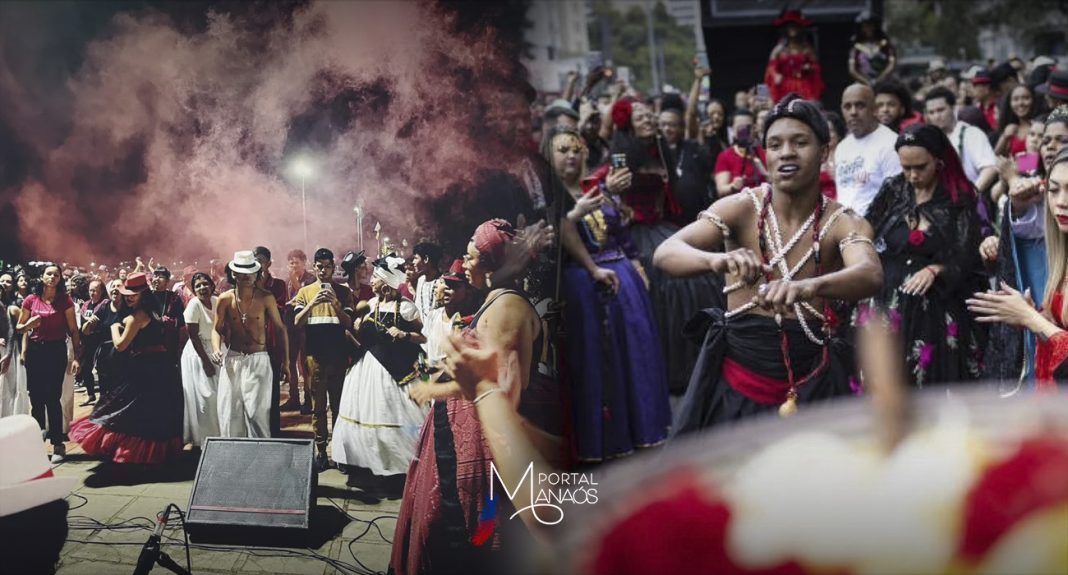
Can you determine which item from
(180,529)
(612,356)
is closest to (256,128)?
(180,529)

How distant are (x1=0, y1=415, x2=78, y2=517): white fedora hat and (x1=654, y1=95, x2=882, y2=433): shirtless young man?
1.89 meters

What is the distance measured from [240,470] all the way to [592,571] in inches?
93.8

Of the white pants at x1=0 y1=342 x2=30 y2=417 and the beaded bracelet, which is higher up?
the white pants at x1=0 y1=342 x2=30 y2=417

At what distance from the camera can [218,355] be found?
3.13 m

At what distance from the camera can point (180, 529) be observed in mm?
3055

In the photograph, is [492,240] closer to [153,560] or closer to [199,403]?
[199,403]

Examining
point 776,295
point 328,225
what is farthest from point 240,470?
point 776,295

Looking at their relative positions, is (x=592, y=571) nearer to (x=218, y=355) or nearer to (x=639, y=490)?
(x=639, y=490)

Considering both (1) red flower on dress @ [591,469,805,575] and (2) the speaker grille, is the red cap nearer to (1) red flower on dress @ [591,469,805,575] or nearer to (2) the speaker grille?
(2) the speaker grille

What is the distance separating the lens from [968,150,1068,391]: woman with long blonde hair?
3.61 meters

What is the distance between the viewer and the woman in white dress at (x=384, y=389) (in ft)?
10.1

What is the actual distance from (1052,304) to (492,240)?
1953 mm

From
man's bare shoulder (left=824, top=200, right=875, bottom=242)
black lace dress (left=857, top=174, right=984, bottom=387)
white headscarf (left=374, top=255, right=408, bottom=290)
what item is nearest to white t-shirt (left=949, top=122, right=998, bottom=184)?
black lace dress (left=857, top=174, right=984, bottom=387)

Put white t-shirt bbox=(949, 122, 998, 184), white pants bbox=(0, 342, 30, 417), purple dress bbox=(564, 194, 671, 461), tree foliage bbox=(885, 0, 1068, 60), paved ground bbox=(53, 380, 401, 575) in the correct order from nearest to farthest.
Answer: paved ground bbox=(53, 380, 401, 575) → white pants bbox=(0, 342, 30, 417) → purple dress bbox=(564, 194, 671, 461) → white t-shirt bbox=(949, 122, 998, 184) → tree foliage bbox=(885, 0, 1068, 60)
